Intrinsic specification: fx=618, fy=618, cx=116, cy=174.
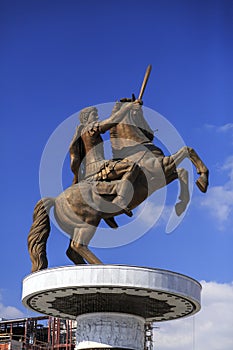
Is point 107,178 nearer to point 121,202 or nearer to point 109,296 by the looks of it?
point 121,202

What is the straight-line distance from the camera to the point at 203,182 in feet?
56.2

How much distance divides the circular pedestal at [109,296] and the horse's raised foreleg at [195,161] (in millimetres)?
2712

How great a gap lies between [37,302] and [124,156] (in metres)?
4.93

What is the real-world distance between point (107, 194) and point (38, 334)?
2489 centimetres

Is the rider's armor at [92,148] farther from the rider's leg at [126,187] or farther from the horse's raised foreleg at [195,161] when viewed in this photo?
the horse's raised foreleg at [195,161]

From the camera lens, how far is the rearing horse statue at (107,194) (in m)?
17.3

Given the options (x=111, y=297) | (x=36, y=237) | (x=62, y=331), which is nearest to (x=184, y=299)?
(x=111, y=297)

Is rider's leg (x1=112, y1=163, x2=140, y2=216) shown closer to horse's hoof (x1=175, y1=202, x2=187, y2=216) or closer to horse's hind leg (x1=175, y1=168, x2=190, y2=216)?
horse's hind leg (x1=175, y1=168, x2=190, y2=216)

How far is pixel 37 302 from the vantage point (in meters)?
17.9

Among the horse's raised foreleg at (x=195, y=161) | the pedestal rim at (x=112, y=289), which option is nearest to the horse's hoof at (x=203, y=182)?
the horse's raised foreleg at (x=195, y=161)

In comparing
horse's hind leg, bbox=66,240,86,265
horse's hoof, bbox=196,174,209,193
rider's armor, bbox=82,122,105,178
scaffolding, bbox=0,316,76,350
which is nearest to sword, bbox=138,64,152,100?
rider's armor, bbox=82,122,105,178

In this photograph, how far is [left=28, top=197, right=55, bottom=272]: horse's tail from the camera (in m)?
17.6

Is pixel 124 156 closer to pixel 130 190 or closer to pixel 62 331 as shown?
pixel 130 190

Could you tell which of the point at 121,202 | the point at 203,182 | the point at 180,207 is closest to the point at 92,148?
the point at 121,202
